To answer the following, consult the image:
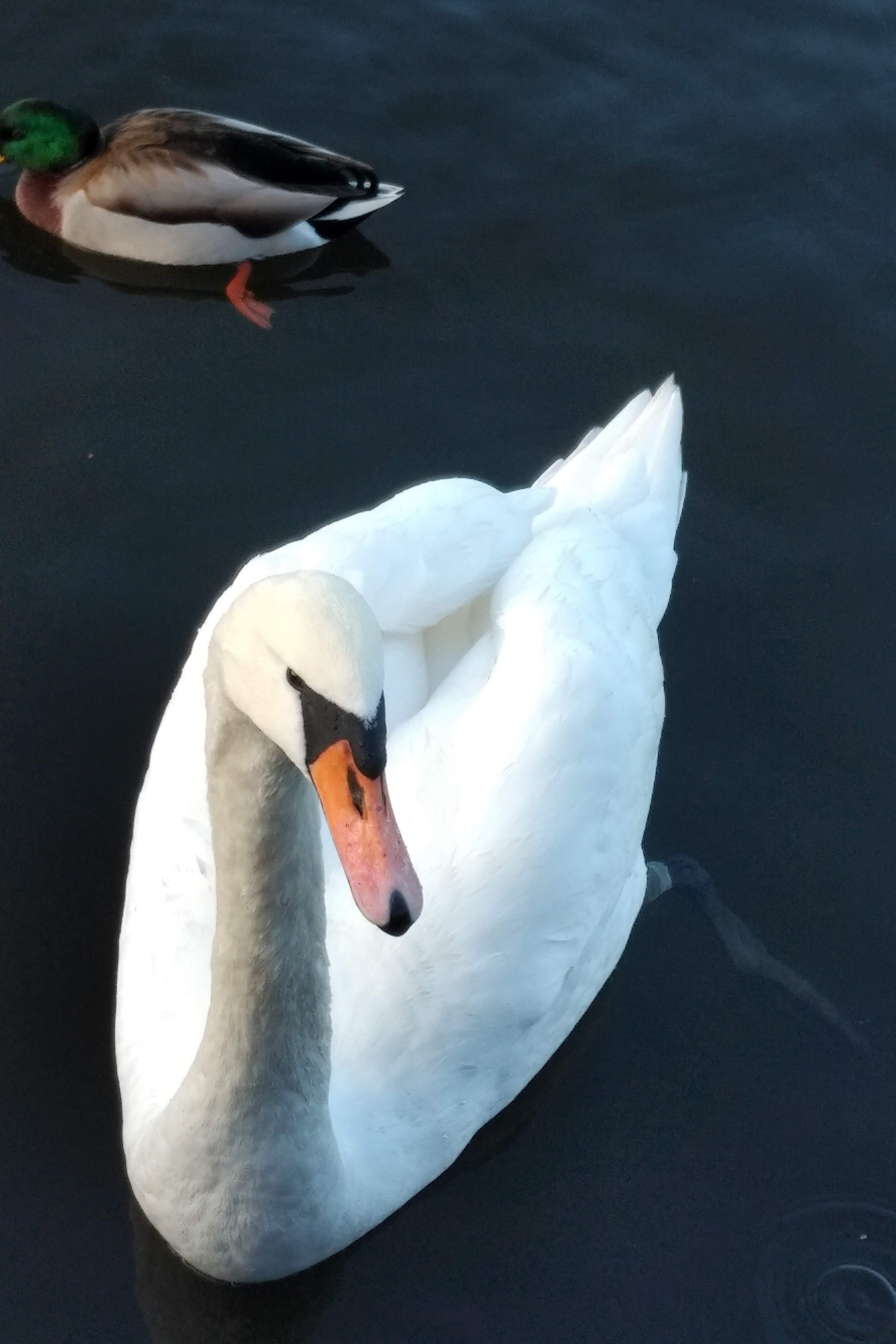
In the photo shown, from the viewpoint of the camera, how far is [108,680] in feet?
19.9

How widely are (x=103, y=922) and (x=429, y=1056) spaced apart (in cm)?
142

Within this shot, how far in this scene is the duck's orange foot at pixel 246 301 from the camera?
7641 millimetres

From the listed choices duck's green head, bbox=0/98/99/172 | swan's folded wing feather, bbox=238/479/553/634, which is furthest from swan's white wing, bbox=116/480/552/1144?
duck's green head, bbox=0/98/99/172

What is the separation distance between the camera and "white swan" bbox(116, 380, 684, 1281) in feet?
10.6

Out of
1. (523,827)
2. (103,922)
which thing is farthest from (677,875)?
(103,922)

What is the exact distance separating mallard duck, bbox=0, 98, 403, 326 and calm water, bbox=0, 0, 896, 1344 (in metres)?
0.20

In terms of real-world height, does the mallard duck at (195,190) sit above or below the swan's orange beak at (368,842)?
below

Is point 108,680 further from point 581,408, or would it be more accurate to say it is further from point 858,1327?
point 858,1327

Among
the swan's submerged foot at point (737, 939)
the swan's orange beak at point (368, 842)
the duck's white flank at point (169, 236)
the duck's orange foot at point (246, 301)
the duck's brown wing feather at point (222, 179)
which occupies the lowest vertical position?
the swan's submerged foot at point (737, 939)

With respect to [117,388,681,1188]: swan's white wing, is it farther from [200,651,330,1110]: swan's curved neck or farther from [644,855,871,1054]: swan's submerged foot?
[200,651,330,1110]: swan's curved neck

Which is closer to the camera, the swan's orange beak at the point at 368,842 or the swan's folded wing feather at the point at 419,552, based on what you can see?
the swan's orange beak at the point at 368,842

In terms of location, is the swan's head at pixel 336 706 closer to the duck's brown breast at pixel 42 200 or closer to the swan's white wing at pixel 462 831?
the swan's white wing at pixel 462 831

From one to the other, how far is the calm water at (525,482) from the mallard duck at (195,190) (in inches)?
7.9

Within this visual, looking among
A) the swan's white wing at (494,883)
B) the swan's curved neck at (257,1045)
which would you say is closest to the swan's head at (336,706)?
the swan's curved neck at (257,1045)
